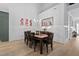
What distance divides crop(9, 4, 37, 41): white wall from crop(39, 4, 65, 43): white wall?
0.26 meters

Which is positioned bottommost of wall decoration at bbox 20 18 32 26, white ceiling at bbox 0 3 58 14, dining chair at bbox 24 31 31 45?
dining chair at bbox 24 31 31 45

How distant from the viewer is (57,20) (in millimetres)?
1841

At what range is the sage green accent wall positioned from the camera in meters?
1.82

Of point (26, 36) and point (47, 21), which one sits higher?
point (47, 21)

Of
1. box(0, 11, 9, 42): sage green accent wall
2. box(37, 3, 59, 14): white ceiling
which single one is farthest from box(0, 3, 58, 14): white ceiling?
box(0, 11, 9, 42): sage green accent wall

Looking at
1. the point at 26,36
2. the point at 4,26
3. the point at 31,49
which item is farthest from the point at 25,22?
the point at 31,49

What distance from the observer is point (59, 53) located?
6.12ft

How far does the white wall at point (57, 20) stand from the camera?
5.98 feet

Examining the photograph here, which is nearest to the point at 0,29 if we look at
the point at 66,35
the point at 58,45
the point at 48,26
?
the point at 48,26

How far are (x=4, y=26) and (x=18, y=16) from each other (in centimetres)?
36

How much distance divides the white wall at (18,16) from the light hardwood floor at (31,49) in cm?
15

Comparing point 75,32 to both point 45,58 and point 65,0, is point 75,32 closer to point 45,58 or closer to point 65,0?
point 65,0

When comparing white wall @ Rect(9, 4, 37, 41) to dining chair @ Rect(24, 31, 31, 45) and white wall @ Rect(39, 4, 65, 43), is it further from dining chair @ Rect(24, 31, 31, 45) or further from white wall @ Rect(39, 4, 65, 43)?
white wall @ Rect(39, 4, 65, 43)

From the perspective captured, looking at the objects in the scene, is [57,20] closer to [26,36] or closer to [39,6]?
[39,6]
